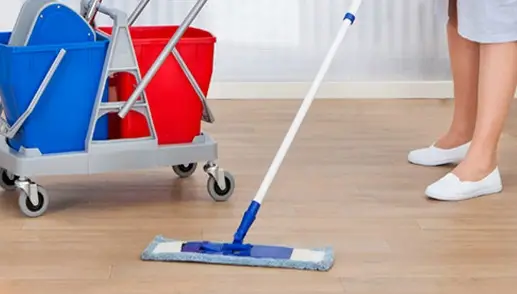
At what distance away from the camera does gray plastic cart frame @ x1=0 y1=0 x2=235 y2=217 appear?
73.8 inches

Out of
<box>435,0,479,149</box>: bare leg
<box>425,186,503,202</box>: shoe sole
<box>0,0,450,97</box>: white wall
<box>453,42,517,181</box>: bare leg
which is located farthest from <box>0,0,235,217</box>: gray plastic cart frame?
<box>0,0,450,97</box>: white wall

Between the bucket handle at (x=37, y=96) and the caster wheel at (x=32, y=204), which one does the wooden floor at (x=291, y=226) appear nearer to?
the caster wheel at (x=32, y=204)

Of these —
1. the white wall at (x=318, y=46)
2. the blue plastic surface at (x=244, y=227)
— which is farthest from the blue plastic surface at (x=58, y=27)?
the white wall at (x=318, y=46)

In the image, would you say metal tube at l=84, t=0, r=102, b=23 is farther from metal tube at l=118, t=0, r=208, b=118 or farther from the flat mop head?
the flat mop head

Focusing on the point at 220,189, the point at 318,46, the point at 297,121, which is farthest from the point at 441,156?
the point at 318,46

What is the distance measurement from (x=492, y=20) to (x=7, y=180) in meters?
1.12

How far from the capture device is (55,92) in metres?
1.87

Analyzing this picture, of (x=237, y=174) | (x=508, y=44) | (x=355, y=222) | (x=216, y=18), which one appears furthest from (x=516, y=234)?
(x=216, y=18)

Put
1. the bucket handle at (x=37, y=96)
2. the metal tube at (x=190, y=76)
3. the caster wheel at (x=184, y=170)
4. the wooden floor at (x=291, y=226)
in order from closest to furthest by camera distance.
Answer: the wooden floor at (x=291, y=226) → the bucket handle at (x=37, y=96) → the metal tube at (x=190, y=76) → the caster wheel at (x=184, y=170)

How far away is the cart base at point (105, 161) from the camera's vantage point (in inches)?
74.0

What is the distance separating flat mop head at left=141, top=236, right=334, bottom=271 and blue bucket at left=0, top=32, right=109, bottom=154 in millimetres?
367

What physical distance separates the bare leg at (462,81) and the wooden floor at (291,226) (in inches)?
4.9

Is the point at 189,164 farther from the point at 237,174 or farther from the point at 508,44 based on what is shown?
the point at 508,44

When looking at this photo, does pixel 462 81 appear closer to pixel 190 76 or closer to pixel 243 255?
pixel 190 76
